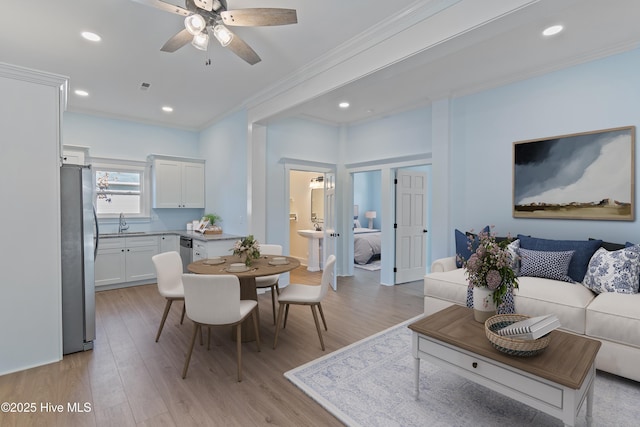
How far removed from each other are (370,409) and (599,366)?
188 cm

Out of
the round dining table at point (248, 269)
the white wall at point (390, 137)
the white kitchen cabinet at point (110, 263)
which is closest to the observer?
the round dining table at point (248, 269)

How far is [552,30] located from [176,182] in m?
5.72

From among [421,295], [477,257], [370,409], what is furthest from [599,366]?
[421,295]

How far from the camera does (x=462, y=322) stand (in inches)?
87.0

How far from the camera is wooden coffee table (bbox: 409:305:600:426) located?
1541 millimetres

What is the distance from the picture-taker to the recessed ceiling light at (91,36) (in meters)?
2.94

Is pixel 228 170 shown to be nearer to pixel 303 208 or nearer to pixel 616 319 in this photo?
pixel 303 208

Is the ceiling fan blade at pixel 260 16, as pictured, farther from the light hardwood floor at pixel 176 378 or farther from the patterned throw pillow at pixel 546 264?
the patterned throw pillow at pixel 546 264

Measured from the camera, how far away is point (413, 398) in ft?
7.09

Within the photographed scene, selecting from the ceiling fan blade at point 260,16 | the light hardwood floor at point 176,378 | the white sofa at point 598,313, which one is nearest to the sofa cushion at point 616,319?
the white sofa at point 598,313

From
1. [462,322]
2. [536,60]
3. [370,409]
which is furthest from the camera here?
[536,60]

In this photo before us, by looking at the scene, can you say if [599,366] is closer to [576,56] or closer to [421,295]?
[421,295]

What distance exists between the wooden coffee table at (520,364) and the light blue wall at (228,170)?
3519mm

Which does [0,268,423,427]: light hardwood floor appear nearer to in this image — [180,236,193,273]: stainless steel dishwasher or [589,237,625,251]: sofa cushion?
[180,236,193,273]: stainless steel dishwasher
